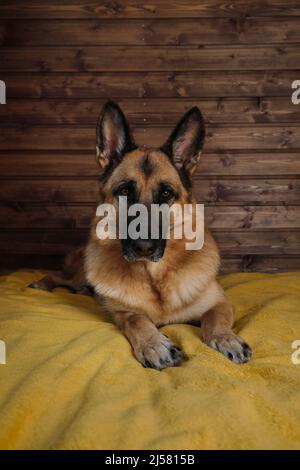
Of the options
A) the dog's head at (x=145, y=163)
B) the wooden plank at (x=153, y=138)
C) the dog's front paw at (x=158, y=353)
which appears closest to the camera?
the dog's front paw at (x=158, y=353)

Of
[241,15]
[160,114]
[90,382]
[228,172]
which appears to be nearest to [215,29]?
[241,15]

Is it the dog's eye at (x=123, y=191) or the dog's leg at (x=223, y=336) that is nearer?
the dog's leg at (x=223, y=336)

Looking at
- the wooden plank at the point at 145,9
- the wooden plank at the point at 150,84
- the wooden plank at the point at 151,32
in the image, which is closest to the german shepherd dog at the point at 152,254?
the wooden plank at the point at 150,84

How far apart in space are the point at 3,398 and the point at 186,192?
1416 millimetres

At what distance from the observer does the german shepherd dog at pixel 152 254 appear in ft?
7.32

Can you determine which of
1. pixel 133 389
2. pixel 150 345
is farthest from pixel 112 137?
pixel 133 389

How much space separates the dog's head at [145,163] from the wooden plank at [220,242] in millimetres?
1434

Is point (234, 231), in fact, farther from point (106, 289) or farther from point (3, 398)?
point (3, 398)

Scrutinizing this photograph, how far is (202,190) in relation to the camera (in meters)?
3.82

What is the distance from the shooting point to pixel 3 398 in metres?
1.45

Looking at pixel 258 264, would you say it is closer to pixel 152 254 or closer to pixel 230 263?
pixel 230 263

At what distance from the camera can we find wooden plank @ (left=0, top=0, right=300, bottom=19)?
3635mm

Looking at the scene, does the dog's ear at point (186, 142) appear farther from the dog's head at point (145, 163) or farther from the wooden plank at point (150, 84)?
the wooden plank at point (150, 84)

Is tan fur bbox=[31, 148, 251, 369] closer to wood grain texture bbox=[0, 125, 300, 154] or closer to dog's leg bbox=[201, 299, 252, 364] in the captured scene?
dog's leg bbox=[201, 299, 252, 364]
